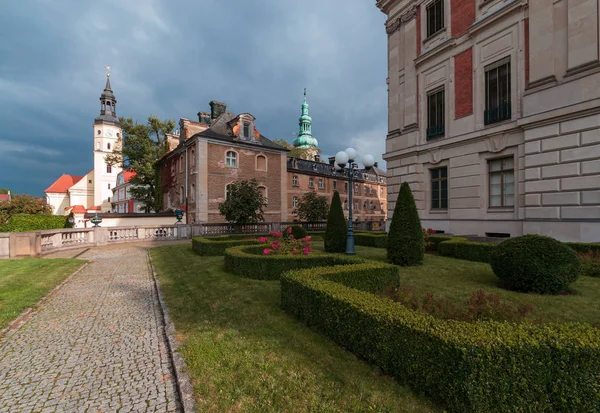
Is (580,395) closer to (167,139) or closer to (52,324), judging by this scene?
(52,324)

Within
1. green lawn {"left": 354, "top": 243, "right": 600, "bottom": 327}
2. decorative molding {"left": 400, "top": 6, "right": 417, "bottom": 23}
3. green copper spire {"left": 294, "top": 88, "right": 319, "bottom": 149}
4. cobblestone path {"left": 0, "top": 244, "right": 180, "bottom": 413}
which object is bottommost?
cobblestone path {"left": 0, "top": 244, "right": 180, "bottom": 413}

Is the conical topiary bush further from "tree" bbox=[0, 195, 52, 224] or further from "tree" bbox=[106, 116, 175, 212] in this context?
"tree" bbox=[0, 195, 52, 224]

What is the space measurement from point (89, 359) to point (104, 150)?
271ft

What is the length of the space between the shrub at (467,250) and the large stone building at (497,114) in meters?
4.09

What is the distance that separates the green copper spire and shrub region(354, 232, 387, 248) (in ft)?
198

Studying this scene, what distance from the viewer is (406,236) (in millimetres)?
10391

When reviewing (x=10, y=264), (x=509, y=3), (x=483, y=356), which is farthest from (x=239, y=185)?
(x=483, y=356)

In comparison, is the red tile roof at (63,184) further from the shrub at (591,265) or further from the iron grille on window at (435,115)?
the shrub at (591,265)

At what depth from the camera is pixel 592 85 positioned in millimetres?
11156

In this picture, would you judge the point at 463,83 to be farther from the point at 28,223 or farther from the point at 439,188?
the point at 28,223

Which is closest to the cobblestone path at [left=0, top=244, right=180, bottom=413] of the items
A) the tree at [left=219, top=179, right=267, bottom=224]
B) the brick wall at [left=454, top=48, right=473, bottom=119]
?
the tree at [left=219, top=179, right=267, bottom=224]

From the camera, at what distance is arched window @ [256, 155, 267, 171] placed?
3175 cm

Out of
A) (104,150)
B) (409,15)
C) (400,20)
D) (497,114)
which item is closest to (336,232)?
(497,114)

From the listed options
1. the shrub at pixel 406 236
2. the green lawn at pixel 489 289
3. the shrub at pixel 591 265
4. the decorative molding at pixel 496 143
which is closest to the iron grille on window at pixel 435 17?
the decorative molding at pixel 496 143
